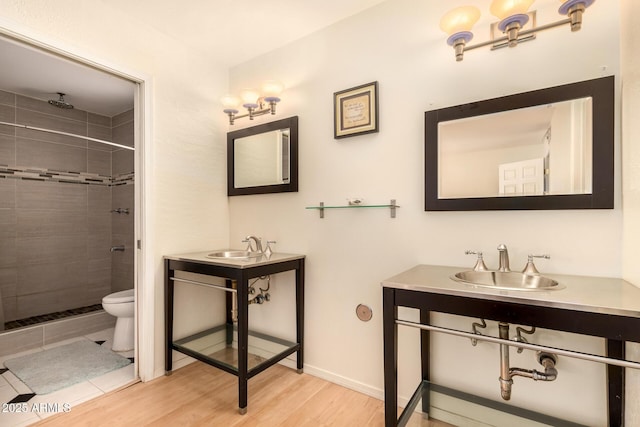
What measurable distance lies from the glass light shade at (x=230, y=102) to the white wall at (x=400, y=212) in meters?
0.20

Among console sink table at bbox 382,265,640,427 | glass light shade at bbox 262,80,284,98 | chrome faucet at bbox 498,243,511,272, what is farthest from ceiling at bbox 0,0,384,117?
console sink table at bbox 382,265,640,427

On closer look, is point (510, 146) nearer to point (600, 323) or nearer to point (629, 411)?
point (600, 323)

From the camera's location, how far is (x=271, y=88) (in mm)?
2150

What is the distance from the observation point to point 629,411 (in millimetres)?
1187

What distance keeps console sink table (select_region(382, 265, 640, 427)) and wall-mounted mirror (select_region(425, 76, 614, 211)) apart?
36 centimetres

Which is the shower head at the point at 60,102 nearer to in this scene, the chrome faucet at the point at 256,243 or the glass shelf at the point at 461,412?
the chrome faucet at the point at 256,243

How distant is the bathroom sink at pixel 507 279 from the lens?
1.27 metres

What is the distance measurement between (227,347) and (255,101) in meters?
1.76

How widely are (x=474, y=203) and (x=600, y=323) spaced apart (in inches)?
27.3

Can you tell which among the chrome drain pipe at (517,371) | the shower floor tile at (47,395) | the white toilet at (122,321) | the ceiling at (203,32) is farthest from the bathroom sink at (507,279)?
the white toilet at (122,321)

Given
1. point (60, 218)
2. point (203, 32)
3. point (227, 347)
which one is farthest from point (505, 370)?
point (60, 218)

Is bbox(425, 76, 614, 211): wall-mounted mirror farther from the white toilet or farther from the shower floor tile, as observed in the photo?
the white toilet

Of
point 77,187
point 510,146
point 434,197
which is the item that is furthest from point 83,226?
point 510,146

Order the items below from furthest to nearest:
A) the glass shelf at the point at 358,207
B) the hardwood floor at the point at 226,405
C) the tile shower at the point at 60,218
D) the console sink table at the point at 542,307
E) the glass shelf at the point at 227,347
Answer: the tile shower at the point at 60,218, the glass shelf at the point at 227,347, the glass shelf at the point at 358,207, the hardwood floor at the point at 226,405, the console sink table at the point at 542,307
